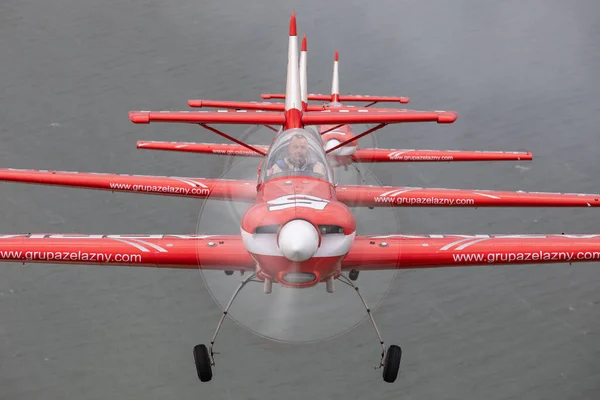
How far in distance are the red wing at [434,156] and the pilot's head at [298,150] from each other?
15.5m

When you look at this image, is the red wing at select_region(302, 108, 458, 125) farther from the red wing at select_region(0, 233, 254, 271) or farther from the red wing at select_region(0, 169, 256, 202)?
the red wing at select_region(0, 169, 256, 202)

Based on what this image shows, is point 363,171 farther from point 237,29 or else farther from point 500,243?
point 237,29

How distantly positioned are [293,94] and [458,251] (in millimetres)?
7655

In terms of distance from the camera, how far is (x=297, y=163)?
62.7 feet

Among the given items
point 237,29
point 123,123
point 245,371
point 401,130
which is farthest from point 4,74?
Answer: point 245,371

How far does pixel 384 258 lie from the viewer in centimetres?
1905

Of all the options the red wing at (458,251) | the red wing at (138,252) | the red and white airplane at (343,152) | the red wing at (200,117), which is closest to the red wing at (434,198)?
the red and white airplane at (343,152)

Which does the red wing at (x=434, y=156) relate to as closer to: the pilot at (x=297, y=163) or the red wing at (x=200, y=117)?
the red wing at (x=200, y=117)

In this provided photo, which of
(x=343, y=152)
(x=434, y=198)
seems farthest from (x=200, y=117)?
(x=343, y=152)

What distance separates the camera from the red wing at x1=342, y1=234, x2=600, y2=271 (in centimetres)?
1909

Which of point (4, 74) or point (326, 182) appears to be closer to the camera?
point (326, 182)

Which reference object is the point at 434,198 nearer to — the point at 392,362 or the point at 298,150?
the point at 392,362

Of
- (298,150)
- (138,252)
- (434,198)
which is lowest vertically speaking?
(138,252)

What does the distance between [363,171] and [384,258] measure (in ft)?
56.2
